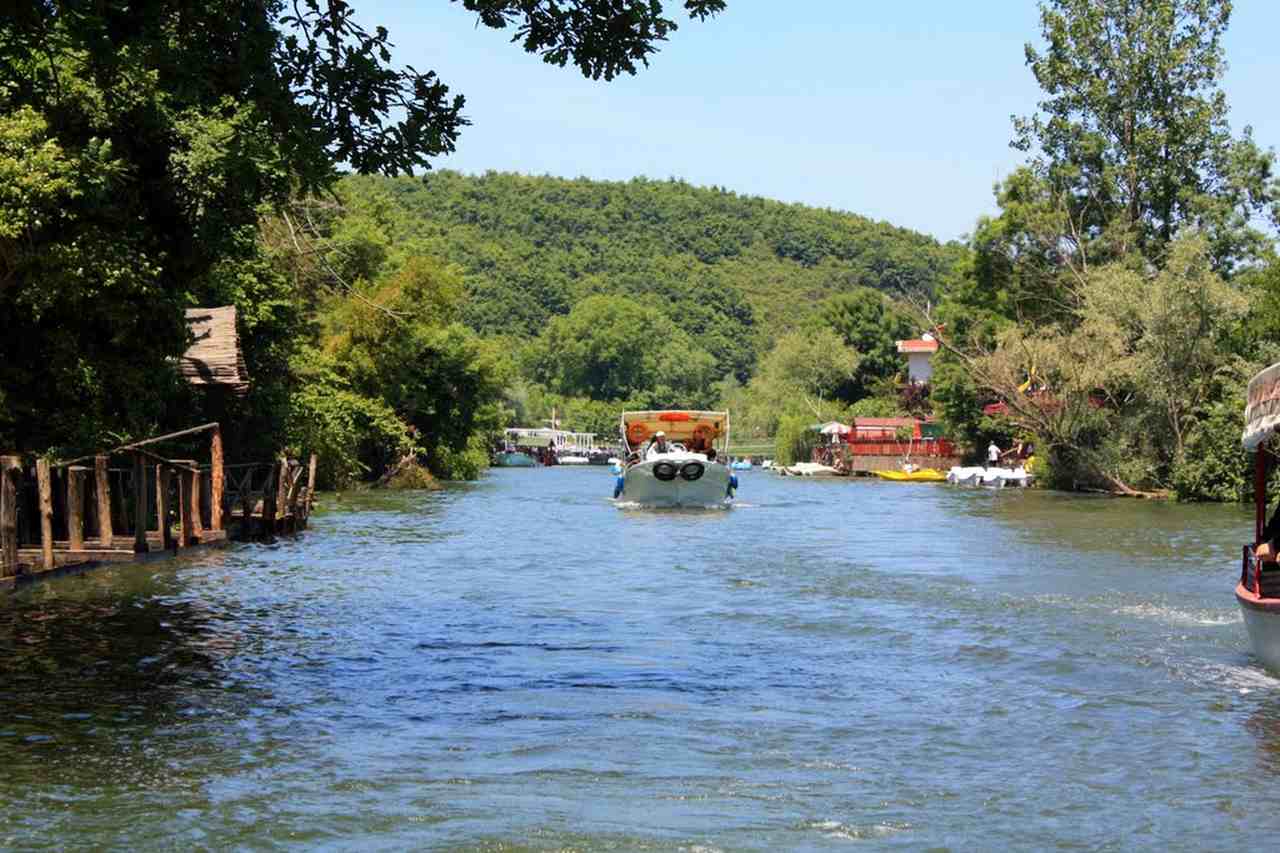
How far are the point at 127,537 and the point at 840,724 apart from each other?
1542 centimetres

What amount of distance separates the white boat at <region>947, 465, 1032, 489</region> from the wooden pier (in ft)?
144

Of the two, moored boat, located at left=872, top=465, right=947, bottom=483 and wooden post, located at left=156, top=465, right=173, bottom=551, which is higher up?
wooden post, located at left=156, top=465, right=173, bottom=551

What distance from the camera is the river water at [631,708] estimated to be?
1013 cm

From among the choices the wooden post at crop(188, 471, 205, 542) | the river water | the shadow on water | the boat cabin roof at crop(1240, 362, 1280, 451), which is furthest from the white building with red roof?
the boat cabin roof at crop(1240, 362, 1280, 451)

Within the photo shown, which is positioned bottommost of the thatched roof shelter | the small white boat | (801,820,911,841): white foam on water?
(801,820,911,841): white foam on water

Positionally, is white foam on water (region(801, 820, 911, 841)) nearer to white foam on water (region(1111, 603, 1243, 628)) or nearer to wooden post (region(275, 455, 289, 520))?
white foam on water (region(1111, 603, 1243, 628))

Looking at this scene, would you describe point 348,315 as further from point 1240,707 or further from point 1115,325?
point 1240,707

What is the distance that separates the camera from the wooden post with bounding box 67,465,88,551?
22.2 metres

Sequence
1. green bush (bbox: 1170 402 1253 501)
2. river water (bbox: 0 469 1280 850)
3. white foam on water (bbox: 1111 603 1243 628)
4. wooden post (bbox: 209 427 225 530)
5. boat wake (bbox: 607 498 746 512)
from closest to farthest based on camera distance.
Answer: river water (bbox: 0 469 1280 850) → white foam on water (bbox: 1111 603 1243 628) → wooden post (bbox: 209 427 225 530) → boat wake (bbox: 607 498 746 512) → green bush (bbox: 1170 402 1253 501)

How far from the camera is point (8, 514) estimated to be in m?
19.4

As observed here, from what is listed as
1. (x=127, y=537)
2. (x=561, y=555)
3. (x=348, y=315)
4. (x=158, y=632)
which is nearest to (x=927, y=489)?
(x=348, y=315)

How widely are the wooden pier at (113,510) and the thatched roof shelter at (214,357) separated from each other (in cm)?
148

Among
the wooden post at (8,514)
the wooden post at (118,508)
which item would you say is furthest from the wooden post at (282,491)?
the wooden post at (8,514)

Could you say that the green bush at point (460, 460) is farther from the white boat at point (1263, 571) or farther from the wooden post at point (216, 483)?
the white boat at point (1263, 571)
